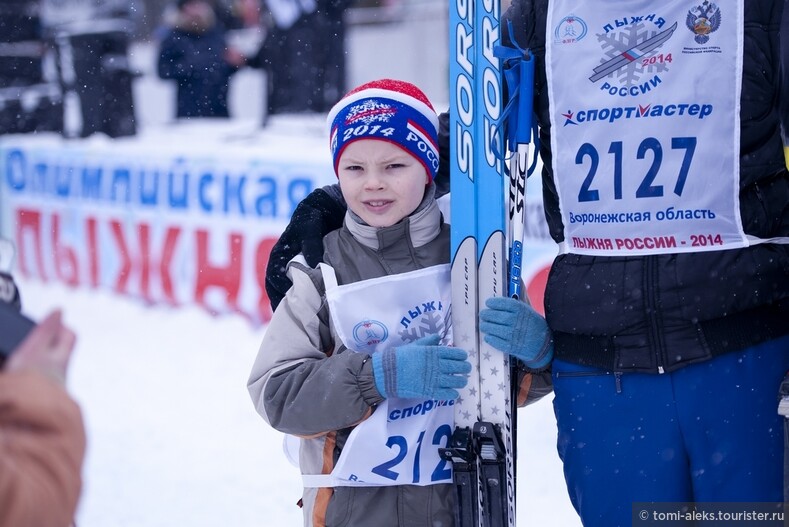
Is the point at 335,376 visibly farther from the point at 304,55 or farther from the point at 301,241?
the point at 304,55

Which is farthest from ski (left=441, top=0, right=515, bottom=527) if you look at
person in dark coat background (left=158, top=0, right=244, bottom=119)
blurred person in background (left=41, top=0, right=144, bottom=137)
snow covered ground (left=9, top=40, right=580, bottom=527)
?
person in dark coat background (left=158, top=0, right=244, bottom=119)

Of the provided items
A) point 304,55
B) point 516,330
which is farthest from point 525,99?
point 304,55

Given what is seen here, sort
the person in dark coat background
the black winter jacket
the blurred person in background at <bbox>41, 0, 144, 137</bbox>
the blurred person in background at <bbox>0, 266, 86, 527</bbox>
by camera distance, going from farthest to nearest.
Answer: the person in dark coat background, the blurred person in background at <bbox>41, 0, 144, 137</bbox>, the black winter jacket, the blurred person in background at <bbox>0, 266, 86, 527</bbox>

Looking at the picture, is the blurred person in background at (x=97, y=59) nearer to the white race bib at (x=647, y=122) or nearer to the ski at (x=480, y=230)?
the ski at (x=480, y=230)

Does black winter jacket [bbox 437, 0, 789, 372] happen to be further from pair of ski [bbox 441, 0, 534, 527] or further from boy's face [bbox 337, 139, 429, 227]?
boy's face [bbox 337, 139, 429, 227]

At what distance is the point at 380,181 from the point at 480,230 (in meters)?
0.27

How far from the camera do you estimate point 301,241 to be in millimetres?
2240

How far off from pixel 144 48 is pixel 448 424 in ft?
57.5

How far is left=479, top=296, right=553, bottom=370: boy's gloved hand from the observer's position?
215cm

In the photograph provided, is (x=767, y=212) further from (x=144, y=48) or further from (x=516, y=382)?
(x=144, y=48)

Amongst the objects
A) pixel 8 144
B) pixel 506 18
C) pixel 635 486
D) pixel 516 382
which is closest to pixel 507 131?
pixel 506 18

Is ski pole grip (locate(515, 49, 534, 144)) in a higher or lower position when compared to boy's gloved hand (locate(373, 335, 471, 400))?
higher

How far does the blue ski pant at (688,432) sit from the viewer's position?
6.50 feet

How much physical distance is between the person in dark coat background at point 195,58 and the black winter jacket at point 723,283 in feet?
25.4
